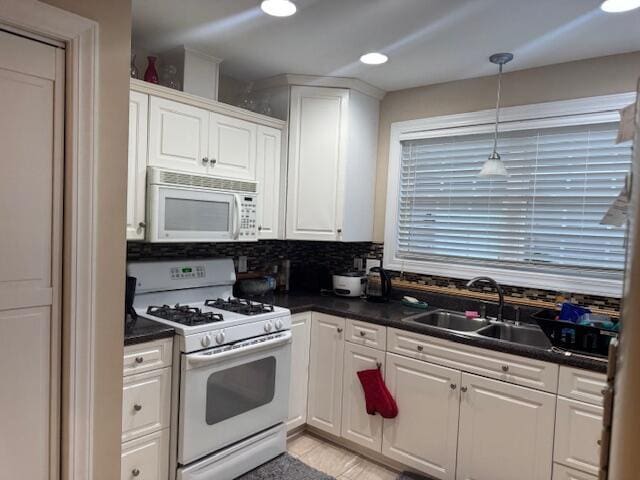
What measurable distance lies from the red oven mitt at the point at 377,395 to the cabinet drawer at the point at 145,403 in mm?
1079

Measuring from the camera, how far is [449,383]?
237 centimetres

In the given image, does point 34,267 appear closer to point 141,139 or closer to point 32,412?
point 32,412

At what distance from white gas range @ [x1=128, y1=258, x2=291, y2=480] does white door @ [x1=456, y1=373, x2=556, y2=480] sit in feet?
3.32

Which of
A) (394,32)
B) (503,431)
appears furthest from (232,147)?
(503,431)

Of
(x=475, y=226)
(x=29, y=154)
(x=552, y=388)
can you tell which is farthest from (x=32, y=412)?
(x=475, y=226)

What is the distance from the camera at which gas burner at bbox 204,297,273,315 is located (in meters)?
2.59

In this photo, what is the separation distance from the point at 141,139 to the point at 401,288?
1.91 meters

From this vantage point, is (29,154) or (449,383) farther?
(449,383)

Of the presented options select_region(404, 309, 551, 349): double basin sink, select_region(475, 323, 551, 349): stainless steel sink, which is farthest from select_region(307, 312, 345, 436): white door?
select_region(475, 323, 551, 349): stainless steel sink

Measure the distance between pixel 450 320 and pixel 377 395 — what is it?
2.20ft

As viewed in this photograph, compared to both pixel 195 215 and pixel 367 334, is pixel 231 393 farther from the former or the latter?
pixel 195 215

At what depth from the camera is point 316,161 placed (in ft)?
10.2

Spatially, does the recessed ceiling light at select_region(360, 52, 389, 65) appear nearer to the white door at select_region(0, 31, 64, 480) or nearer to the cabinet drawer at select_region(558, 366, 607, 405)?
the white door at select_region(0, 31, 64, 480)

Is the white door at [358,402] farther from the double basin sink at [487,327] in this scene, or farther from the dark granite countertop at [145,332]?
the dark granite countertop at [145,332]
